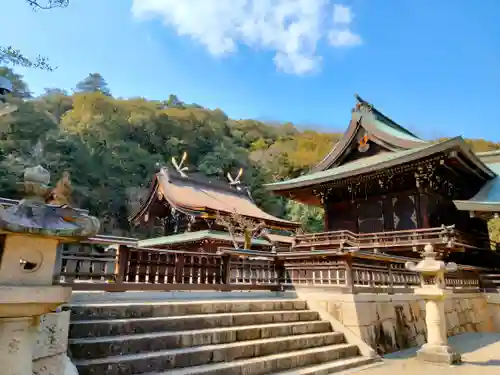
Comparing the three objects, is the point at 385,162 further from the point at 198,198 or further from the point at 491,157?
the point at 198,198

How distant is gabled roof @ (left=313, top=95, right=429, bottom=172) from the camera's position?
16.4 m

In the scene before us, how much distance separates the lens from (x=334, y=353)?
254 inches

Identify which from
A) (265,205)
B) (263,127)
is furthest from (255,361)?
(263,127)

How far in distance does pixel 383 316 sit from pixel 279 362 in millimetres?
3686

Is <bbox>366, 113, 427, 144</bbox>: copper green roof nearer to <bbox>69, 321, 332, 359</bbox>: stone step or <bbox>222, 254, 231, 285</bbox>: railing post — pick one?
<bbox>222, 254, 231, 285</bbox>: railing post

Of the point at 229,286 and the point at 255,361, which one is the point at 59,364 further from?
the point at 229,286

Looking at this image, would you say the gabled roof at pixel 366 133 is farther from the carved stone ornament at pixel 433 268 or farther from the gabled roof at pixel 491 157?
the carved stone ornament at pixel 433 268

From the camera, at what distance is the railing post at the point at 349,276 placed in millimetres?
7652

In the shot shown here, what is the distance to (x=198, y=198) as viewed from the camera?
20906mm

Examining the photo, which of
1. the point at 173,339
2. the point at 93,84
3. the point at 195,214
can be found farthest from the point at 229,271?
the point at 93,84

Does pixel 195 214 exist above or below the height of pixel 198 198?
below

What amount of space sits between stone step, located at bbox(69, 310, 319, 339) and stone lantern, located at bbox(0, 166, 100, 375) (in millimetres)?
1798

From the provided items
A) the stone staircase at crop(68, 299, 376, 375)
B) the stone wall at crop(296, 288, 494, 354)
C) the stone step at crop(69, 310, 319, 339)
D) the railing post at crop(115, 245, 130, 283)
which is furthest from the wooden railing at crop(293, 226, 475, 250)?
the railing post at crop(115, 245, 130, 283)

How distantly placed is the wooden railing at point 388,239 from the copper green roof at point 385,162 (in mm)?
2398
